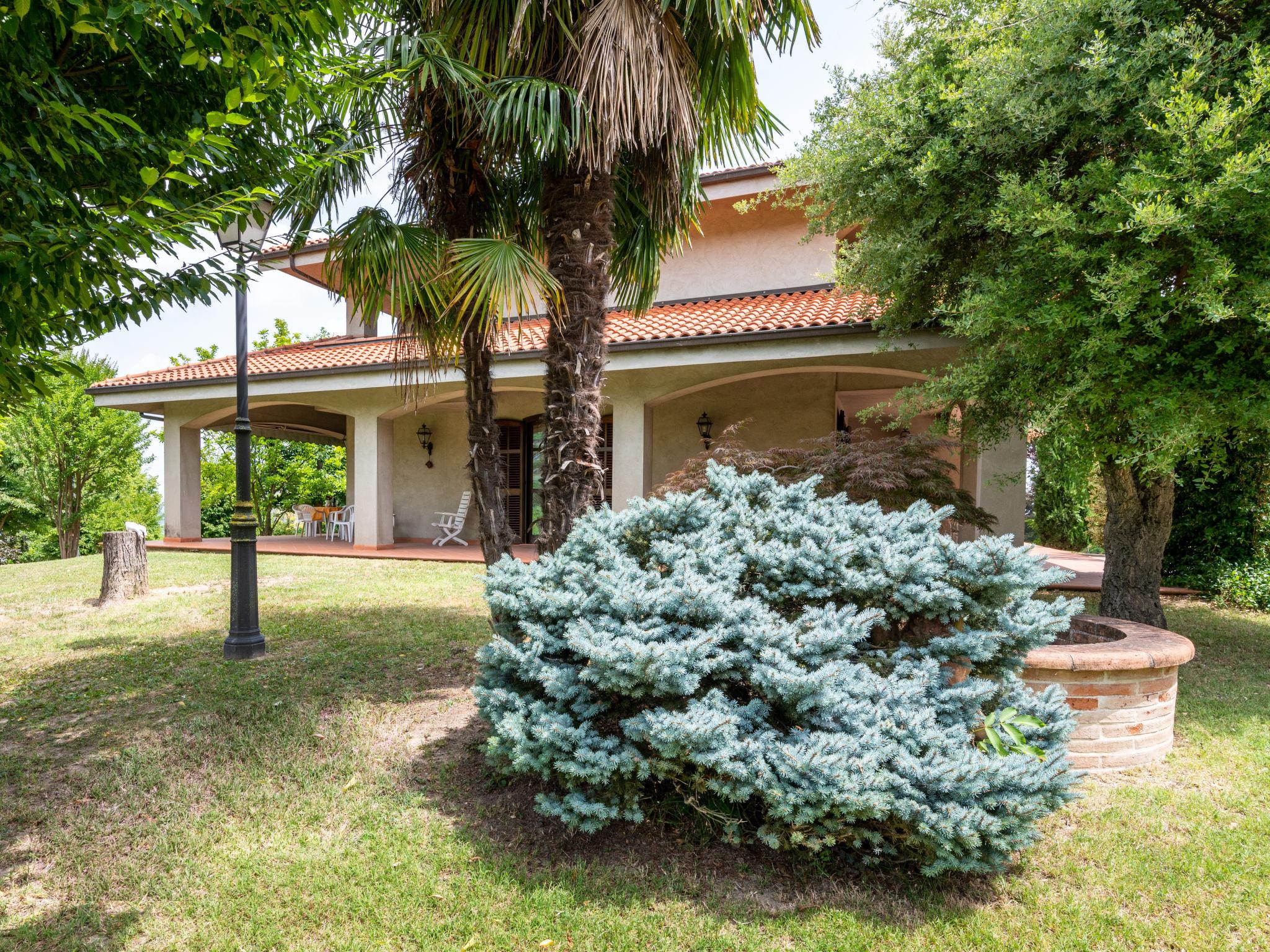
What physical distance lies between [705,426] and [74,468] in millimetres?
20453

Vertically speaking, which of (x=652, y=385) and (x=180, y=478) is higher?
(x=652, y=385)

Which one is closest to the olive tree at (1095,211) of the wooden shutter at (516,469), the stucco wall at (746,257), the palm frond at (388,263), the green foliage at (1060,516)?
the palm frond at (388,263)

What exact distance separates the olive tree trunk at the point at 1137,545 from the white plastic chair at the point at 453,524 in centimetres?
1091

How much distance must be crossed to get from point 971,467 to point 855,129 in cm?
705

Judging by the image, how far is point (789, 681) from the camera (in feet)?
8.85

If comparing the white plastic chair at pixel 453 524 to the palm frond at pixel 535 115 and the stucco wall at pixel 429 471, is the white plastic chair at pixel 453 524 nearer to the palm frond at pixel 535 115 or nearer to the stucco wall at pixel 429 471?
the stucco wall at pixel 429 471

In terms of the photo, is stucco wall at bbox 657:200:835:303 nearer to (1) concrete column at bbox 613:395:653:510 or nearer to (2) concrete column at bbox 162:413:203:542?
(1) concrete column at bbox 613:395:653:510

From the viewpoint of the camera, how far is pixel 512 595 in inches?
139

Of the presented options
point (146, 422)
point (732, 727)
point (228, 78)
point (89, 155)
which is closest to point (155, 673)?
point (89, 155)

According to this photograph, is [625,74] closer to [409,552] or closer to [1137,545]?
[1137,545]

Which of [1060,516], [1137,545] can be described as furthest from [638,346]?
[1060,516]

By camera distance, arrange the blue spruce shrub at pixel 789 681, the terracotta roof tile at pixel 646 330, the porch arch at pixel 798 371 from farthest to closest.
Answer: the porch arch at pixel 798 371 → the terracotta roof tile at pixel 646 330 → the blue spruce shrub at pixel 789 681

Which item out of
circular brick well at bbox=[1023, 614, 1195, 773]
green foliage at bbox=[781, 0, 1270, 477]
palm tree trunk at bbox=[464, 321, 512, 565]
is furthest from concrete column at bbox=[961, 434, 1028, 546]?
palm tree trunk at bbox=[464, 321, 512, 565]

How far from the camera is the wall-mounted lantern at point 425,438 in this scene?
48.8 feet
